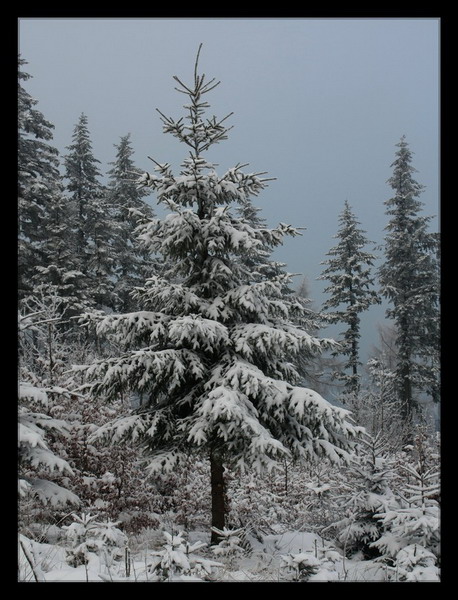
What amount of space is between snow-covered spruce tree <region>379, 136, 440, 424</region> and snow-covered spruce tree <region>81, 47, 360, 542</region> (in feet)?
52.8

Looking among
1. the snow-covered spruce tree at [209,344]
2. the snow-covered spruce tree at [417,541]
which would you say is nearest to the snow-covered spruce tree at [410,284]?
the snow-covered spruce tree at [209,344]

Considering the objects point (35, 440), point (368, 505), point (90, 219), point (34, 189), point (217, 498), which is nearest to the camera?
point (35, 440)

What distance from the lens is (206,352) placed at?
8.44 metres

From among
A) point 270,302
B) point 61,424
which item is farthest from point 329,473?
point 61,424

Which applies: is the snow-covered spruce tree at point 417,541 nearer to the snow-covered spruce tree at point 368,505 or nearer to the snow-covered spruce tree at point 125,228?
the snow-covered spruce tree at point 368,505

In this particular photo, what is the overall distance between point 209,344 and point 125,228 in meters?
19.5

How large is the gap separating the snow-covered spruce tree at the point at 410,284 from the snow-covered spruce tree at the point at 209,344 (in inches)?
633

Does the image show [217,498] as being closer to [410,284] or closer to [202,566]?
[202,566]

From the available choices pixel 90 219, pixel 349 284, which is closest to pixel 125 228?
pixel 90 219

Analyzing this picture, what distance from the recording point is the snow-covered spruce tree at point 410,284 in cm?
2216

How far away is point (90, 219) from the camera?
25.1 meters

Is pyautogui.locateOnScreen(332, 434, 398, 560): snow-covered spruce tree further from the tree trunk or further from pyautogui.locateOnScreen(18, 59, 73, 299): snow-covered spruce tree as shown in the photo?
pyautogui.locateOnScreen(18, 59, 73, 299): snow-covered spruce tree
